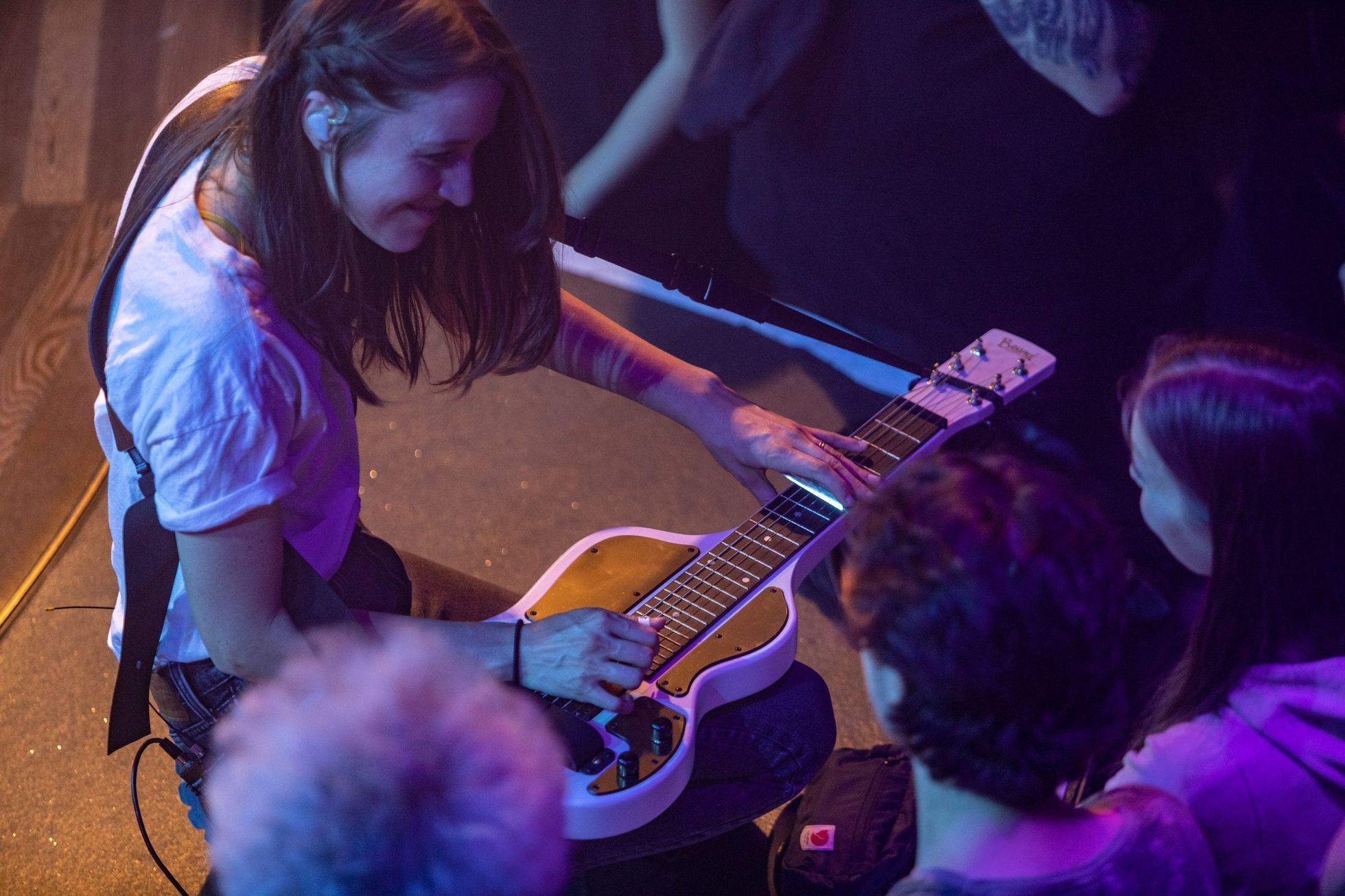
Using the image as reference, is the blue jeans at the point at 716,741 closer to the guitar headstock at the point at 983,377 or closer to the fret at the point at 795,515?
the fret at the point at 795,515

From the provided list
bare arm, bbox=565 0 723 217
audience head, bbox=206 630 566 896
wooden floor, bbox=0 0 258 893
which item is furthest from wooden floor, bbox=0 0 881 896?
audience head, bbox=206 630 566 896

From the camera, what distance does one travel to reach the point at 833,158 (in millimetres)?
2707

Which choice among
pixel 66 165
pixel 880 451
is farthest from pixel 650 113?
pixel 66 165

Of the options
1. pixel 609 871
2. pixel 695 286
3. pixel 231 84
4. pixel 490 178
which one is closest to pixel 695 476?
pixel 695 286

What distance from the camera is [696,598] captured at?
1.63 m

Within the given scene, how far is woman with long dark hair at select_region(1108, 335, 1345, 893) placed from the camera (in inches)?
45.7

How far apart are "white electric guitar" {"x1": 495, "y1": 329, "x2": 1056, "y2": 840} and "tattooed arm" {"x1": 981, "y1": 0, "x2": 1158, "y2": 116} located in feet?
1.97

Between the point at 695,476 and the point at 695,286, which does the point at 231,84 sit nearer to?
the point at 695,286

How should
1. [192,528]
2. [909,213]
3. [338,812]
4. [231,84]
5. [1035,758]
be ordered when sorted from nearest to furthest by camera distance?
[338,812] → [1035,758] → [192,528] → [231,84] → [909,213]

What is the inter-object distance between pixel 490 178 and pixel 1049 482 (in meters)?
0.88

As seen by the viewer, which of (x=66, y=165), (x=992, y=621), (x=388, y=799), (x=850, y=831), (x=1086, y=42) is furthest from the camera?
(x=66, y=165)

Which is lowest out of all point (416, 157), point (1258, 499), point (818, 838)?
point (818, 838)

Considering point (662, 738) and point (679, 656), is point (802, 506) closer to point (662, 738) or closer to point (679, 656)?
point (679, 656)

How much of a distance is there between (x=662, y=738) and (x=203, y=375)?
742 mm
